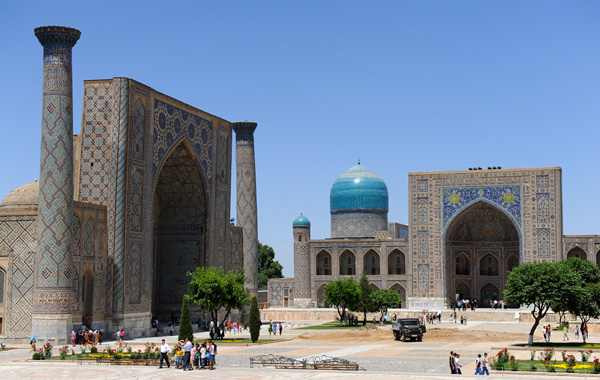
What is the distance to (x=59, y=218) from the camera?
26.4 meters

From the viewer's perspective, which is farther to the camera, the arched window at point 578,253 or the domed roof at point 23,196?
the arched window at point 578,253

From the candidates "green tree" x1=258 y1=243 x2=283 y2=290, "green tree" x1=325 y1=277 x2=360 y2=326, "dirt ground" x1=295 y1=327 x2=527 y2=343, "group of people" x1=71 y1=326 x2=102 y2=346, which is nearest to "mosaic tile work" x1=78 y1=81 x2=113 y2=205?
"group of people" x1=71 y1=326 x2=102 y2=346

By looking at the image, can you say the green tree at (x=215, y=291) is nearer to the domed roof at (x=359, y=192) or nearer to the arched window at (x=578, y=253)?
the arched window at (x=578, y=253)

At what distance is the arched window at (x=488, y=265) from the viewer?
51.6 meters

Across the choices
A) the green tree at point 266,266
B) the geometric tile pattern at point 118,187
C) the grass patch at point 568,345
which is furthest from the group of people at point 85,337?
the green tree at point 266,266

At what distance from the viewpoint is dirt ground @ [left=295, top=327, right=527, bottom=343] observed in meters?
29.6

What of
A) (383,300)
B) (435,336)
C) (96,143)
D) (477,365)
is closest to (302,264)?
(383,300)

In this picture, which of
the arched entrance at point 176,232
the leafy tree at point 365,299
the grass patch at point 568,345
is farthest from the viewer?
the leafy tree at point 365,299

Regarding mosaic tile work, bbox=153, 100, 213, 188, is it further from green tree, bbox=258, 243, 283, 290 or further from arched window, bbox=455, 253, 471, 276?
green tree, bbox=258, 243, 283, 290

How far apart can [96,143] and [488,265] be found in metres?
29.4

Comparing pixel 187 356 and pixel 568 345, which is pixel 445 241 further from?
pixel 187 356

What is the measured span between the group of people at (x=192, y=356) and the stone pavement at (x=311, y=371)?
341 millimetres

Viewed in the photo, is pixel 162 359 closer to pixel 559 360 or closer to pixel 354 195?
pixel 559 360

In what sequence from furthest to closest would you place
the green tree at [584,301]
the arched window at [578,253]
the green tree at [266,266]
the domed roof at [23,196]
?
the green tree at [266,266], the arched window at [578,253], the domed roof at [23,196], the green tree at [584,301]
